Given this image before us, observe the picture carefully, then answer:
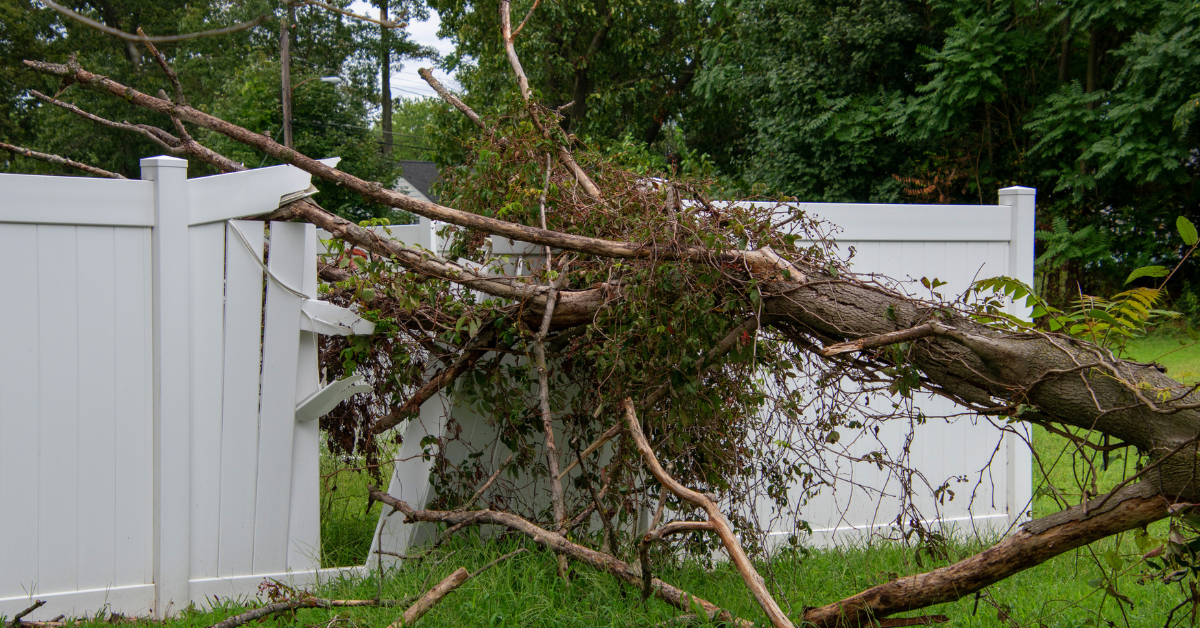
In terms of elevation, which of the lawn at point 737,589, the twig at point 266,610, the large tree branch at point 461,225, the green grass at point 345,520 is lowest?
the green grass at point 345,520

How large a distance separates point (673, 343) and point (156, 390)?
204 cm

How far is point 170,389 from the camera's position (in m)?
3.15

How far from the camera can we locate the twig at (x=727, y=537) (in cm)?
239

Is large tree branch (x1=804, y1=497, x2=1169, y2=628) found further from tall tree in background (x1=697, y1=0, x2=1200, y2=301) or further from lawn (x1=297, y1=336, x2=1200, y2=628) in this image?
tall tree in background (x1=697, y1=0, x2=1200, y2=301)

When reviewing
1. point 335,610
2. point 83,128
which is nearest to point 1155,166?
point 335,610

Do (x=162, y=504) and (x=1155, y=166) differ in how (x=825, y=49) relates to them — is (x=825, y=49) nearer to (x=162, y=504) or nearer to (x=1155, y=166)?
(x=1155, y=166)

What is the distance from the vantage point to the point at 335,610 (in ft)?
9.57

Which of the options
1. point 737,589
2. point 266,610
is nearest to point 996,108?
point 737,589

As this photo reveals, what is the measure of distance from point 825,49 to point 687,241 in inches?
540

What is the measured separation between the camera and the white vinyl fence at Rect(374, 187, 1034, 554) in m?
4.21

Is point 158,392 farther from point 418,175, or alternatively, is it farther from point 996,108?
point 418,175

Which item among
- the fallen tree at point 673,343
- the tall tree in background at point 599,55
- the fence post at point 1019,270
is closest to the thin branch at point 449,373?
the fallen tree at point 673,343

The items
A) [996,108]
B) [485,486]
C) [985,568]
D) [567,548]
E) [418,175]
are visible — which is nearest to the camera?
[985,568]

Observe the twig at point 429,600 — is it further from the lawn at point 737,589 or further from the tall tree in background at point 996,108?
the tall tree in background at point 996,108
